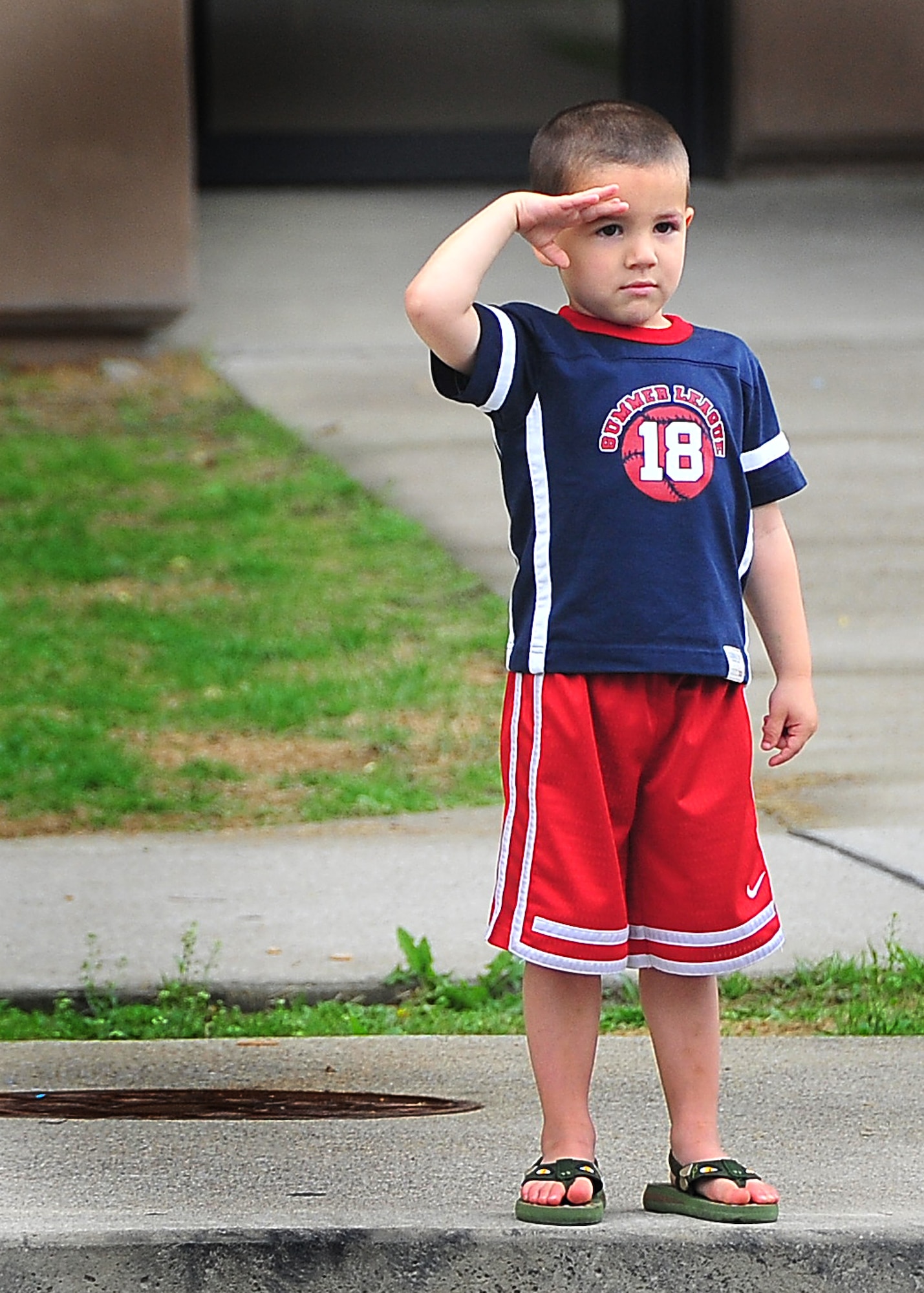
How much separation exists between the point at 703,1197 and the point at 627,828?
0.53m

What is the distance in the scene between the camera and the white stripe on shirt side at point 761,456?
293 cm

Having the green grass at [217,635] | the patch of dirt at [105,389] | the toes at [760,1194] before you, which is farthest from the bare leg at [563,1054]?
the patch of dirt at [105,389]

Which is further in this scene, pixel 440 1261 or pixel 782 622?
pixel 782 622

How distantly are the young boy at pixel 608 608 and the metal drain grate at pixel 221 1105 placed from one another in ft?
2.41

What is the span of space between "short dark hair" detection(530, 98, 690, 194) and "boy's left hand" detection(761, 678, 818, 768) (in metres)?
0.74

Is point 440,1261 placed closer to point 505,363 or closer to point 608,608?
point 608,608

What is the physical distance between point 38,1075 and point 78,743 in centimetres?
259

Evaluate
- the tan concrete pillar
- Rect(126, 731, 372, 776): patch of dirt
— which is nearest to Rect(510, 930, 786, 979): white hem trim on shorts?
Rect(126, 731, 372, 776): patch of dirt

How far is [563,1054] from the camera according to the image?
2895mm

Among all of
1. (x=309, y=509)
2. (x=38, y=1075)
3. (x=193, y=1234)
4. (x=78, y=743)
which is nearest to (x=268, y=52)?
(x=309, y=509)

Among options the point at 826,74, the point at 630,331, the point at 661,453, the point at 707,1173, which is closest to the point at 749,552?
the point at 661,453

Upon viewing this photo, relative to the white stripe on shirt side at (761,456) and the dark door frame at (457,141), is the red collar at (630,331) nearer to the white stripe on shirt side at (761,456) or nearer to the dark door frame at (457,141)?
the white stripe on shirt side at (761,456)

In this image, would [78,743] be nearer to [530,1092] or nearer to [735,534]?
[530,1092]

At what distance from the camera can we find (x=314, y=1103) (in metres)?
3.66
